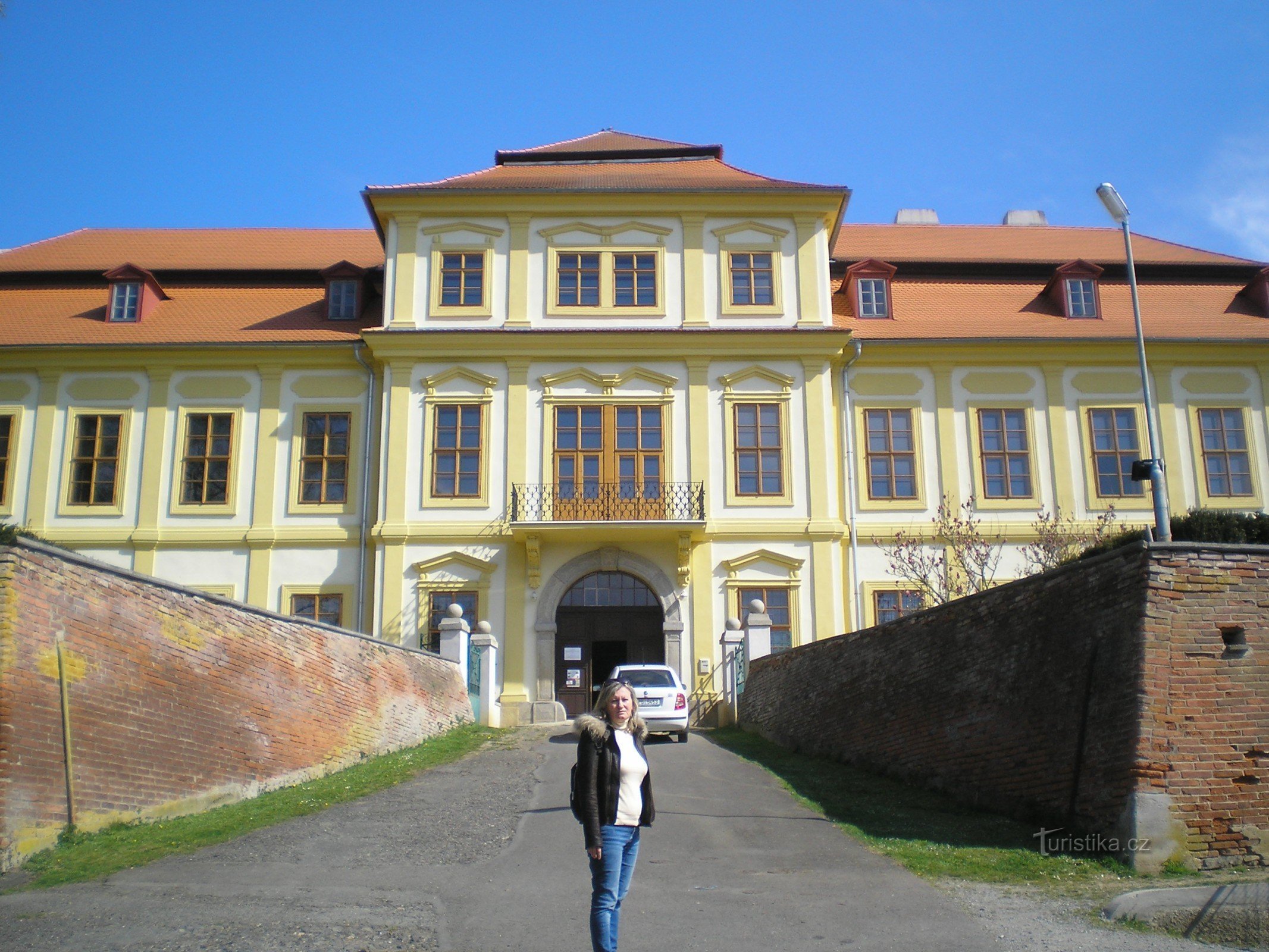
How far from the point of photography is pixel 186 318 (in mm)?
28031

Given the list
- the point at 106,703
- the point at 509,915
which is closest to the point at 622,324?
the point at 106,703

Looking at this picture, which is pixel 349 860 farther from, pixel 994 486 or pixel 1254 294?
pixel 1254 294

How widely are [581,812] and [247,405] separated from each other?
74.2 feet

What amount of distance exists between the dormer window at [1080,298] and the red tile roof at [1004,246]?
1.37 m

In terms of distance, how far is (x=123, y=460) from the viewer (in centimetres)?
2650

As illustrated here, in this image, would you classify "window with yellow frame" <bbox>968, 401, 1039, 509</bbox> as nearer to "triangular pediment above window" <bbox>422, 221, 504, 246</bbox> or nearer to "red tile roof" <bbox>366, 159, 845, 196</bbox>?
"red tile roof" <bbox>366, 159, 845, 196</bbox>

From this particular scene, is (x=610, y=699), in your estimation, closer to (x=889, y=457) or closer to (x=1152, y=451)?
(x=1152, y=451)

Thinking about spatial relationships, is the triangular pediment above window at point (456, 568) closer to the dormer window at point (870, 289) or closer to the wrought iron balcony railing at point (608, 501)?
the wrought iron balcony railing at point (608, 501)

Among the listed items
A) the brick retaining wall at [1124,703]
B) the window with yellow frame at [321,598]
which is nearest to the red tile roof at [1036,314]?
the window with yellow frame at [321,598]

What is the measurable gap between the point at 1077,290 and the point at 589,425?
12.8m

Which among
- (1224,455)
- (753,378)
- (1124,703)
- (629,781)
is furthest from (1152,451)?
(1224,455)

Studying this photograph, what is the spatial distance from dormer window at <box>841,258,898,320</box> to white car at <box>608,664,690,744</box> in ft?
41.2

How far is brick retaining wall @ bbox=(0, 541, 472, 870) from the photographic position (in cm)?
891

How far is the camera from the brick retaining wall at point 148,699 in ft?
29.2
